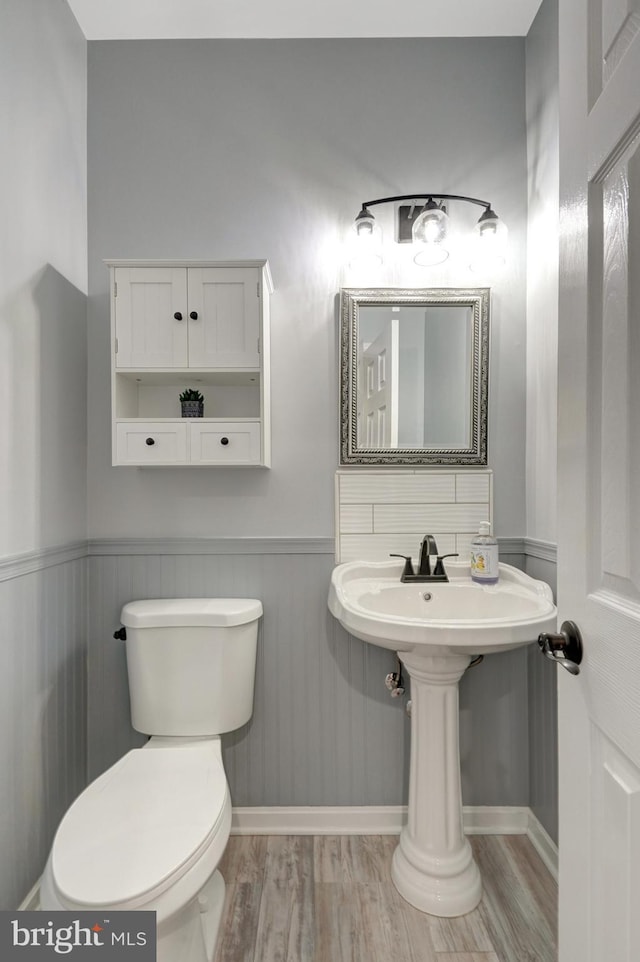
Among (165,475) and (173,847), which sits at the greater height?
(165,475)

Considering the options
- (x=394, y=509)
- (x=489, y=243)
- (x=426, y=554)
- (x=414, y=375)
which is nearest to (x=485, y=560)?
(x=426, y=554)

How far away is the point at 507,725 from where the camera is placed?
1821 mm

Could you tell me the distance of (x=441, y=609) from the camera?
5.46 ft

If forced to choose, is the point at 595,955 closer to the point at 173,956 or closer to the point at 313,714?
the point at 173,956

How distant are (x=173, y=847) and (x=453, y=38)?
246cm

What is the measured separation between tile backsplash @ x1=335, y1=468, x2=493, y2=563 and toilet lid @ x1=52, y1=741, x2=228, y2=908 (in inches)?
31.0

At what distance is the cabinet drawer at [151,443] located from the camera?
162 cm

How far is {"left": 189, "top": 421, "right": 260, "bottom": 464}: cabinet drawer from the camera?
1622 millimetres

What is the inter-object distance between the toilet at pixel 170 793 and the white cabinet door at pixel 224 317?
0.77 m

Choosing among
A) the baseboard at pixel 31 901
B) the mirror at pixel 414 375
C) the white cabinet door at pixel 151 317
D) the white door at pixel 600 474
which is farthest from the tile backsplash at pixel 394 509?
the baseboard at pixel 31 901

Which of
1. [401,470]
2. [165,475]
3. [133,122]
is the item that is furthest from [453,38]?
[165,475]

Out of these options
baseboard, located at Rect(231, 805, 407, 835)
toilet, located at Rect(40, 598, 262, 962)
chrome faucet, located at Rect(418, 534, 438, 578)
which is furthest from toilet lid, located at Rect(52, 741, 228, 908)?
chrome faucet, located at Rect(418, 534, 438, 578)

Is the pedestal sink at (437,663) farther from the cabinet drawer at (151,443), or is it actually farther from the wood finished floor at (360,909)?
the cabinet drawer at (151,443)

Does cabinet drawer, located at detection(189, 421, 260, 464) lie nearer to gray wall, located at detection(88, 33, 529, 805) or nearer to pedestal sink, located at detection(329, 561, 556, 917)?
gray wall, located at detection(88, 33, 529, 805)
